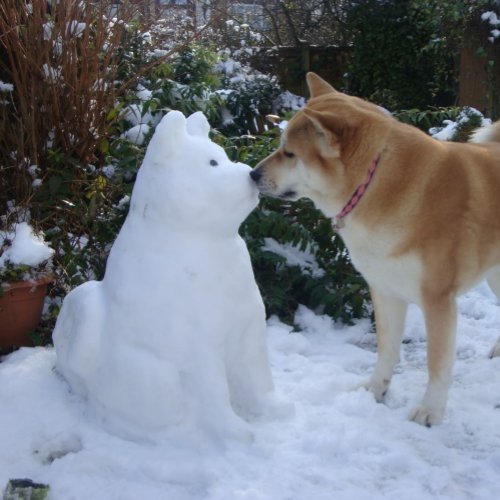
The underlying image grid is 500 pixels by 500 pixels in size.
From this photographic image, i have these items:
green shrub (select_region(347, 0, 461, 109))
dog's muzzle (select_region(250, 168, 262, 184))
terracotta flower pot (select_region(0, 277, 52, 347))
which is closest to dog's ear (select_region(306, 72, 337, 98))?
dog's muzzle (select_region(250, 168, 262, 184))

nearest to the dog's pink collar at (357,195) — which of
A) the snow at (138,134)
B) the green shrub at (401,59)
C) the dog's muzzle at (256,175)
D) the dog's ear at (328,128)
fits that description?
the dog's ear at (328,128)

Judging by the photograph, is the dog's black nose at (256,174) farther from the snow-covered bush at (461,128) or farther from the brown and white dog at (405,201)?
the snow-covered bush at (461,128)

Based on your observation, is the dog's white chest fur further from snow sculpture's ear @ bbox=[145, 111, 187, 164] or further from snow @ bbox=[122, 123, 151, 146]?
snow @ bbox=[122, 123, 151, 146]

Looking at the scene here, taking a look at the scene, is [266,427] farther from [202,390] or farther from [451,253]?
[451,253]

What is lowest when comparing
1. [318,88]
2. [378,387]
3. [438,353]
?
[378,387]

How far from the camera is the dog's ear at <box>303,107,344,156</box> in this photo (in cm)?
246

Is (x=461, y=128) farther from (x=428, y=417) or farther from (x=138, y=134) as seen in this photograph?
(x=428, y=417)

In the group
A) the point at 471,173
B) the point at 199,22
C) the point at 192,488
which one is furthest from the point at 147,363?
the point at 199,22

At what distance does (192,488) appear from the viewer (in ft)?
6.59

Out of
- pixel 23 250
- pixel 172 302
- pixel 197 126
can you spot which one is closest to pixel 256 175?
pixel 197 126

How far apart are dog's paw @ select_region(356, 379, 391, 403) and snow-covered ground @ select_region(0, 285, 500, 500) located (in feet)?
0.11

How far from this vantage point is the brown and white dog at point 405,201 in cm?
247

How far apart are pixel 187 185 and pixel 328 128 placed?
663mm

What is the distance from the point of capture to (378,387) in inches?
109
